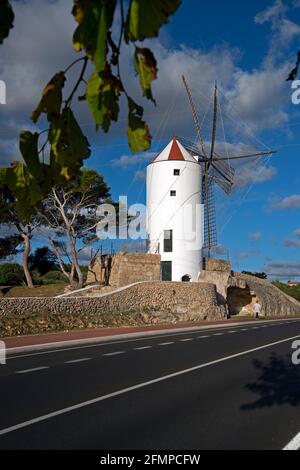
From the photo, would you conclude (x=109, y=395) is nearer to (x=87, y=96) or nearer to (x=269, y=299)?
(x=87, y=96)

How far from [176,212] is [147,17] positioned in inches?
1620

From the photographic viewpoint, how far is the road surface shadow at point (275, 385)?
29.8 ft

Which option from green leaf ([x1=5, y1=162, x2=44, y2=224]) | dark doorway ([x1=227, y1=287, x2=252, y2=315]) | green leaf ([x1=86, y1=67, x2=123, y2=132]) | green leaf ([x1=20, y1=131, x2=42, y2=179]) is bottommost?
dark doorway ([x1=227, y1=287, x2=252, y2=315])

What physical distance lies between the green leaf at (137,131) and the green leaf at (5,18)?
18.6 inches

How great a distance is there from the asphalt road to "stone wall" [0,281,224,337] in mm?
8211

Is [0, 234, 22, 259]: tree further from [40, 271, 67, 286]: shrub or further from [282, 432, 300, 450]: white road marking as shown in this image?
[282, 432, 300, 450]: white road marking

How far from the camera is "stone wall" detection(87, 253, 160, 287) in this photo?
38.7 metres

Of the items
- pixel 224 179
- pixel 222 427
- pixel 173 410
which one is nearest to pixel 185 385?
pixel 173 410

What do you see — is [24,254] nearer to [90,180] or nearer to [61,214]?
[61,214]

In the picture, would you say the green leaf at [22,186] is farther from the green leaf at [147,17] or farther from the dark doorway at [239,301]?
the dark doorway at [239,301]

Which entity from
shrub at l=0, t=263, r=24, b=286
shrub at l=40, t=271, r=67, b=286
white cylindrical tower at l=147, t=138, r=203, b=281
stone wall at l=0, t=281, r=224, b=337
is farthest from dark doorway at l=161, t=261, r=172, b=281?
shrub at l=0, t=263, r=24, b=286
